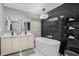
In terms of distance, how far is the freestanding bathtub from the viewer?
1666mm

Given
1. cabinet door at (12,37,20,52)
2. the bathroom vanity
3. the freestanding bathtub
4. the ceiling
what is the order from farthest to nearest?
1. cabinet door at (12,37,20,52)
2. the bathroom vanity
3. the freestanding bathtub
4. the ceiling

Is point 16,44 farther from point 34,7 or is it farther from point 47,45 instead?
point 34,7

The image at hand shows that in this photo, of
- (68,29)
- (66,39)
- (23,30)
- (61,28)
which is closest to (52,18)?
(61,28)

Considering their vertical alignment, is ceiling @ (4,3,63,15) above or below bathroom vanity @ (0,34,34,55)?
above

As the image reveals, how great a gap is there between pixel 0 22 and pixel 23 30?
54cm

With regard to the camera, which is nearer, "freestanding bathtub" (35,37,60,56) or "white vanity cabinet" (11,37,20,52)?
"freestanding bathtub" (35,37,60,56)

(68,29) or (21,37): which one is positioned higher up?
(68,29)

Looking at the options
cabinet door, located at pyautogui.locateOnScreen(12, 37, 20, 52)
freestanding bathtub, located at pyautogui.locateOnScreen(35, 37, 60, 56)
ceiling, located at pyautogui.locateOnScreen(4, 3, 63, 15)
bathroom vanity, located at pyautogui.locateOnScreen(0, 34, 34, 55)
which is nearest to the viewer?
ceiling, located at pyautogui.locateOnScreen(4, 3, 63, 15)

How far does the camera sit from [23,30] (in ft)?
5.84

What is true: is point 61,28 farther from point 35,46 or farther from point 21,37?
point 21,37

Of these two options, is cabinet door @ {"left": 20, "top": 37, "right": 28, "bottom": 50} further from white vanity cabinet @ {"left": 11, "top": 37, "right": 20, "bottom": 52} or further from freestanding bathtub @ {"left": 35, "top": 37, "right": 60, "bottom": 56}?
freestanding bathtub @ {"left": 35, "top": 37, "right": 60, "bottom": 56}

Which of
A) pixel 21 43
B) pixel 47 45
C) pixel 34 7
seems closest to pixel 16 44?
pixel 21 43

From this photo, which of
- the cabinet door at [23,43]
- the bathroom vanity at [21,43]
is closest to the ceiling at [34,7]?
the bathroom vanity at [21,43]

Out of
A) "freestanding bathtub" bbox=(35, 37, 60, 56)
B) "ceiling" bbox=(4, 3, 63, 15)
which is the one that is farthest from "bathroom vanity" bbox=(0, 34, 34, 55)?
"ceiling" bbox=(4, 3, 63, 15)
